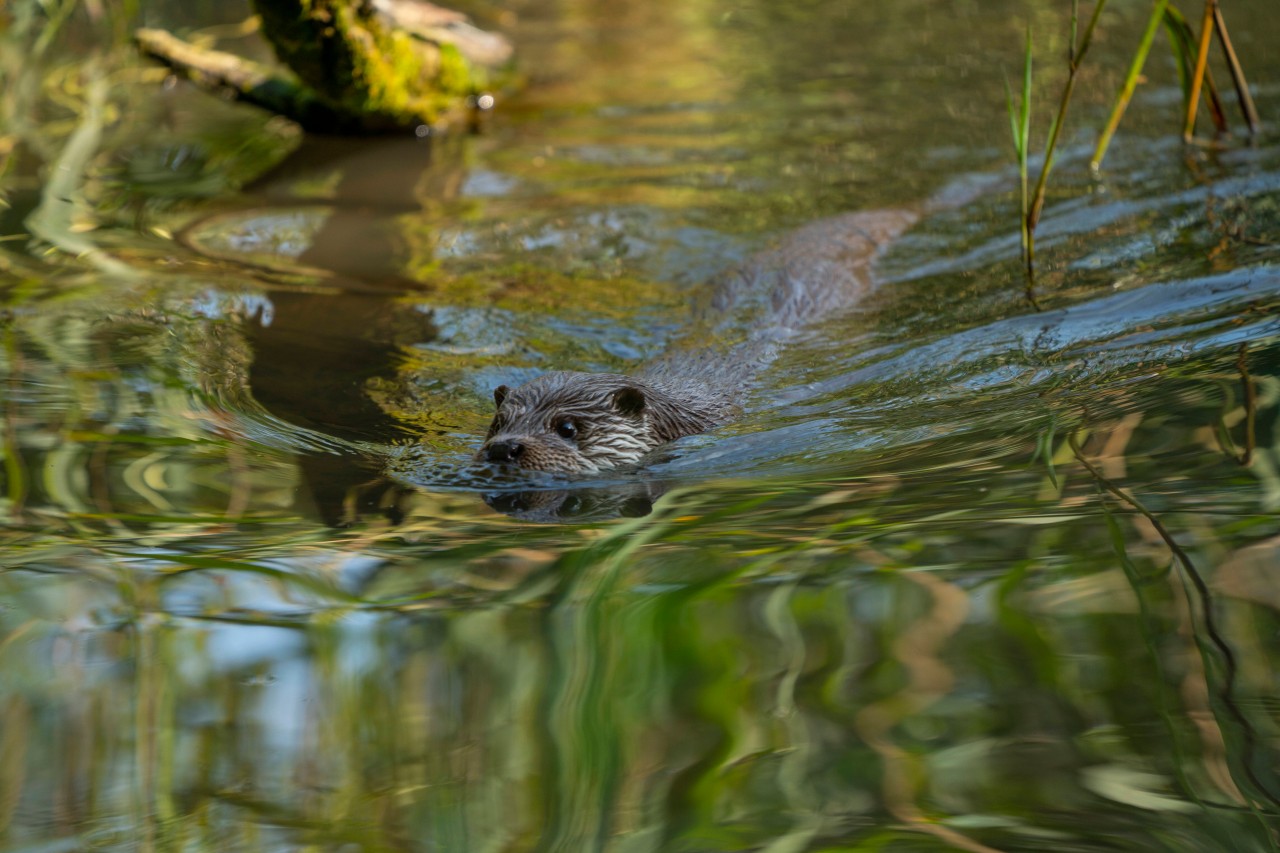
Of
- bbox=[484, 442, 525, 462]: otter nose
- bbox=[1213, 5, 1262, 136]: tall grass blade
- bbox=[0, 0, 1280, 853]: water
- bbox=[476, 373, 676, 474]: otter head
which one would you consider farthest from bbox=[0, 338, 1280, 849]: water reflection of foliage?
bbox=[1213, 5, 1262, 136]: tall grass blade

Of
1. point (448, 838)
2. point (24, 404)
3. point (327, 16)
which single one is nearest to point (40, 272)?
point (24, 404)

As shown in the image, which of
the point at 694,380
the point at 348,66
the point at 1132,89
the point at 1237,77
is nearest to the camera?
the point at 694,380

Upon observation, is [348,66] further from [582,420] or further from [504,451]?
[504,451]

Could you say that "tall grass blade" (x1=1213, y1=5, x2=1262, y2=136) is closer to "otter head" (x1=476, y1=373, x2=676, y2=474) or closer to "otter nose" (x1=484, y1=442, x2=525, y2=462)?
"otter head" (x1=476, y1=373, x2=676, y2=474)

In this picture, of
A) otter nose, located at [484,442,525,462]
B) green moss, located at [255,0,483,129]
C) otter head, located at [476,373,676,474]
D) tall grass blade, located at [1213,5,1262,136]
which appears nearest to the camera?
otter nose, located at [484,442,525,462]

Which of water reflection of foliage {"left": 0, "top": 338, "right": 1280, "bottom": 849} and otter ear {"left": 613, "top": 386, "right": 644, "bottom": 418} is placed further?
otter ear {"left": 613, "top": 386, "right": 644, "bottom": 418}

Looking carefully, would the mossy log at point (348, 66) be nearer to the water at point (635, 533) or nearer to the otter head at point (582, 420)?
the water at point (635, 533)

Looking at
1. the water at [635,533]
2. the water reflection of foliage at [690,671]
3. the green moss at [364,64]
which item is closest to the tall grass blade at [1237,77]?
the water at [635,533]

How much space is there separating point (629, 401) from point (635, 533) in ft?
3.23

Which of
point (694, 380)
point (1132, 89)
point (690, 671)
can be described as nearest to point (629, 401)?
point (694, 380)

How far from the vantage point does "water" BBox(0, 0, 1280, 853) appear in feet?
6.32

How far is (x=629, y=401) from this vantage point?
384cm

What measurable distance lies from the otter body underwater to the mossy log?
2.68 meters

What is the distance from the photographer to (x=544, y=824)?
74.4 inches
